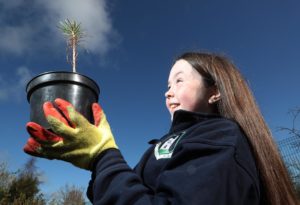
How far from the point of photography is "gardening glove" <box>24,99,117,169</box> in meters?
1.16

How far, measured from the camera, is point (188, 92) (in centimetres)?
154

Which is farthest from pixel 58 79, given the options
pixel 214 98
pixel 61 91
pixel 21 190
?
pixel 21 190

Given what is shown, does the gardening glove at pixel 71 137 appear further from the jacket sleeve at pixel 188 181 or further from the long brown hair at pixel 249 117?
the long brown hair at pixel 249 117

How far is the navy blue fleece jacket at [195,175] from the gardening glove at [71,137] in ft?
0.14

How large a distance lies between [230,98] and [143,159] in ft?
1.58

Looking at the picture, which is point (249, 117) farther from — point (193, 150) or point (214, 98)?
point (193, 150)

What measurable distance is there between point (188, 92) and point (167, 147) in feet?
1.06

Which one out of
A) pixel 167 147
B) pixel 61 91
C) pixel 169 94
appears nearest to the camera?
pixel 167 147

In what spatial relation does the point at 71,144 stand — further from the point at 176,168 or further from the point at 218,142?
the point at 218,142

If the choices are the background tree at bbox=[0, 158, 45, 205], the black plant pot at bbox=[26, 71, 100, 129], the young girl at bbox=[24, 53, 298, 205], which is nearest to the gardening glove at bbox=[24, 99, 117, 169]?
the young girl at bbox=[24, 53, 298, 205]

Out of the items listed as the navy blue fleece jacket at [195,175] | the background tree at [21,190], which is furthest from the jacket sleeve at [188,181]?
the background tree at [21,190]

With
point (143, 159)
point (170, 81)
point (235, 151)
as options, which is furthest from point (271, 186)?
point (170, 81)

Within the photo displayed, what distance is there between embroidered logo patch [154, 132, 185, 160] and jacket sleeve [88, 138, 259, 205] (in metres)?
0.17

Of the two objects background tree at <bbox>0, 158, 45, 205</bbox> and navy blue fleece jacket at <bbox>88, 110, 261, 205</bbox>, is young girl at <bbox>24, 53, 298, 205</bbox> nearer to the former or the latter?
navy blue fleece jacket at <bbox>88, 110, 261, 205</bbox>
